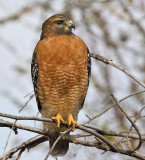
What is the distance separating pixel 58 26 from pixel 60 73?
3.26 ft

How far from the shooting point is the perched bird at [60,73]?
5730 millimetres

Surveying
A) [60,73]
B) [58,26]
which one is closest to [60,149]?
[60,73]

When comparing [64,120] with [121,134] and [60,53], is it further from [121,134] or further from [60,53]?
[121,134]

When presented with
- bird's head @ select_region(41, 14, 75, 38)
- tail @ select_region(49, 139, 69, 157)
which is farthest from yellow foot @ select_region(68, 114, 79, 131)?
bird's head @ select_region(41, 14, 75, 38)

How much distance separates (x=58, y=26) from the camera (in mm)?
6270

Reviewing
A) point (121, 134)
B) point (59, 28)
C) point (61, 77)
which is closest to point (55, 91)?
point (61, 77)

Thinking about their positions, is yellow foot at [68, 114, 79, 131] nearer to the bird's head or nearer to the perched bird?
the perched bird

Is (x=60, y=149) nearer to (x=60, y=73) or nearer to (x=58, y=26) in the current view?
(x=60, y=73)

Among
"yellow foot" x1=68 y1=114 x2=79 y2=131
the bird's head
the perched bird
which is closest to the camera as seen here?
"yellow foot" x1=68 y1=114 x2=79 y2=131

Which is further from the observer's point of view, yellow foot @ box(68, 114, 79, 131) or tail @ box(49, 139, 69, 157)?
tail @ box(49, 139, 69, 157)

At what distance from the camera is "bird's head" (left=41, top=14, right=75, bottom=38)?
A: 245 inches

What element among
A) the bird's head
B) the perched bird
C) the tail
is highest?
the bird's head

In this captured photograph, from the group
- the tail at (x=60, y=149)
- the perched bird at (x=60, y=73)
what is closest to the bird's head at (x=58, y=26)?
the perched bird at (x=60, y=73)

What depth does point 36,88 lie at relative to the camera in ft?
20.0
